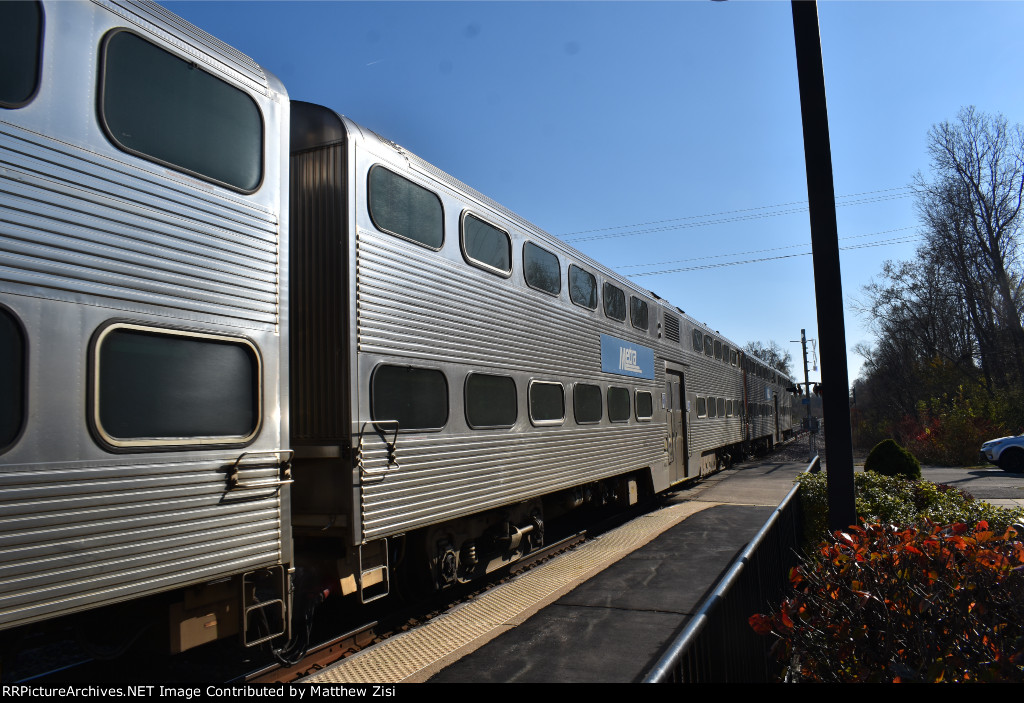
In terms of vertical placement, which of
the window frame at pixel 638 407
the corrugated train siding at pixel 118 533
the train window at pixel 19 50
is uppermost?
the train window at pixel 19 50

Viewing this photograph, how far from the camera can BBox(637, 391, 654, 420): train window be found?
11555 millimetres

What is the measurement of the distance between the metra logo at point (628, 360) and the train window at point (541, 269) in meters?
2.54

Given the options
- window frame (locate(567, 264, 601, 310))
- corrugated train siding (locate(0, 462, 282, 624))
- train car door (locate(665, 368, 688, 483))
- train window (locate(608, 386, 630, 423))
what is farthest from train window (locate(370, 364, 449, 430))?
train car door (locate(665, 368, 688, 483))

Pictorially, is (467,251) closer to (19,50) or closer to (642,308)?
(19,50)

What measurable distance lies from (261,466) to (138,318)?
43.8 inches

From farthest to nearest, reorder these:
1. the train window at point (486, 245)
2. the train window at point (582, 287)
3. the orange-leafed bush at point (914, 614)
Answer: the train window at point (582, 287)
the train window at point (486, 245)
the orange-leafed bush at point (914, 614)

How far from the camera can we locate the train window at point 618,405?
33.4ft

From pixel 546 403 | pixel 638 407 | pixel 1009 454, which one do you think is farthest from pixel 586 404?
pixel 1009 454

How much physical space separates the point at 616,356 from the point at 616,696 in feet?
28.9

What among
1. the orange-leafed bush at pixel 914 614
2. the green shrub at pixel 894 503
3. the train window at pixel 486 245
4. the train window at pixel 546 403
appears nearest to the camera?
the orange-leafed bush at pixel 914 614

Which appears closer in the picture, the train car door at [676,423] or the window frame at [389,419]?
the window frame at [389,419]

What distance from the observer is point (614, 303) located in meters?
10.9

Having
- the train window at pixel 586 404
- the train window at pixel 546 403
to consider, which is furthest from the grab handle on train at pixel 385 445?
the train window at pixel 586 404

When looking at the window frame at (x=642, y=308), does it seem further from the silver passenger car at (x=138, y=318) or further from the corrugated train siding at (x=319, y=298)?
the silver passenger car at (x=138, y=318)
